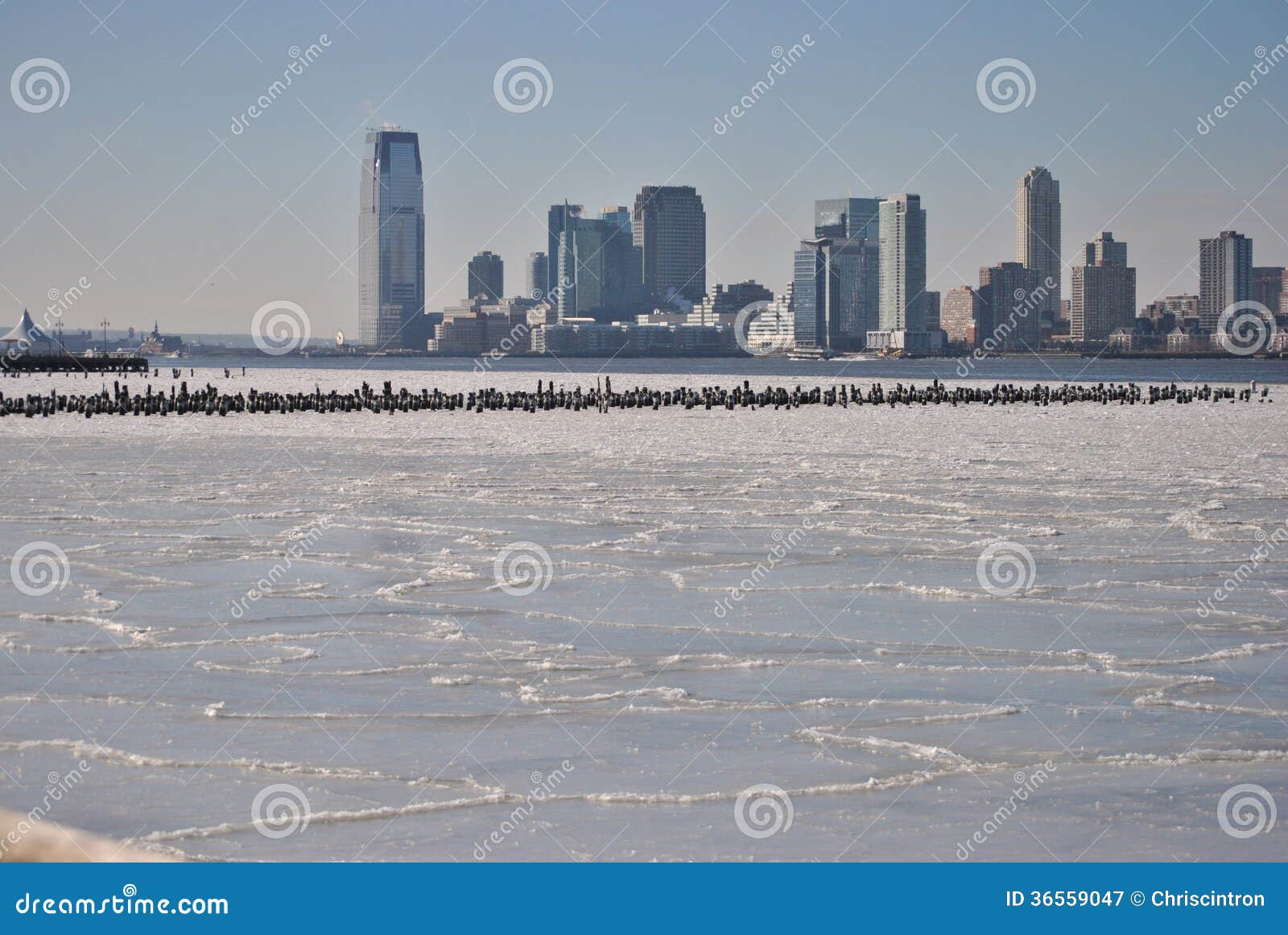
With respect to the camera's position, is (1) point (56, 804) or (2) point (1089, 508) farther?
(2) point (1089, 508)

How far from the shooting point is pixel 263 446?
35.2 metres

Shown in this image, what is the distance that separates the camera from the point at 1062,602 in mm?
12523

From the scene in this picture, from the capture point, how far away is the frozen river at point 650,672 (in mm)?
6621

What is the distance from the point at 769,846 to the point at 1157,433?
126 ft

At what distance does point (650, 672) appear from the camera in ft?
32.3

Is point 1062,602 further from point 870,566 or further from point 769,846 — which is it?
point 769,846

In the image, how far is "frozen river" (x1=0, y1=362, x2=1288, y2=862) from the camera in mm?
6621

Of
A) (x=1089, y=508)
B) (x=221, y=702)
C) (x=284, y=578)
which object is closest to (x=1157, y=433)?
(x=1089, y=508)

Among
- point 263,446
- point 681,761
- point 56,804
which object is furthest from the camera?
point 263,446
